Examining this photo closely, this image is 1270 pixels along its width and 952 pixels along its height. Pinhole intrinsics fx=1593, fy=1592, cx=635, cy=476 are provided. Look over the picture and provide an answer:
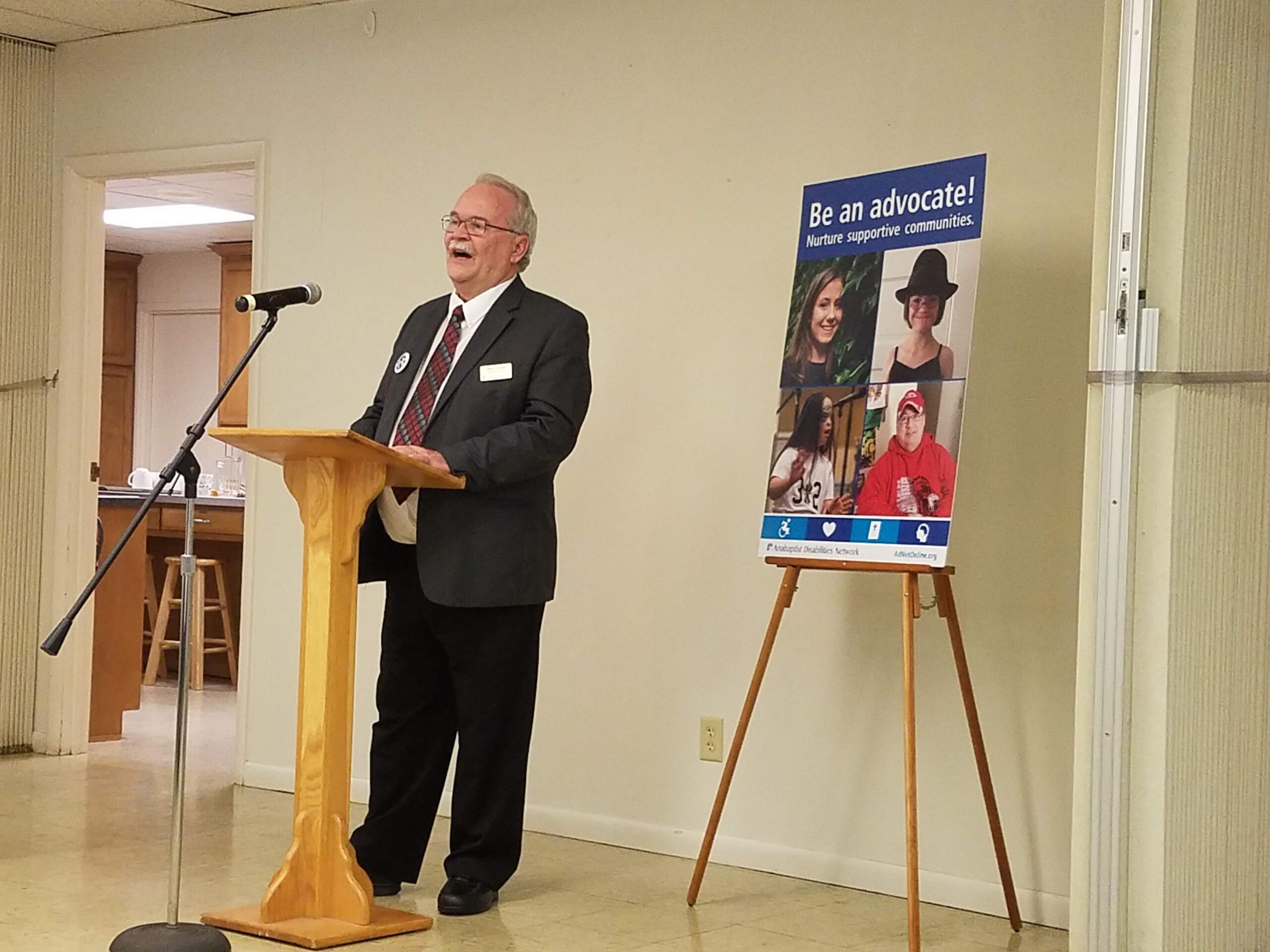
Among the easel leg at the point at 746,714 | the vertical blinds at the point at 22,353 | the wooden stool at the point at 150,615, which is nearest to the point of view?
the easel leg at the point at 746,714

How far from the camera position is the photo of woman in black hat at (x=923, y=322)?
348 centimetres

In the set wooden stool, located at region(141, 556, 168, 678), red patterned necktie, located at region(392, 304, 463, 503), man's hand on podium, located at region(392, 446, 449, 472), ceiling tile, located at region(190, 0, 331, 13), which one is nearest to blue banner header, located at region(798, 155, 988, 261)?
red patterned necktie, located at region(392, 304, 463, 503)

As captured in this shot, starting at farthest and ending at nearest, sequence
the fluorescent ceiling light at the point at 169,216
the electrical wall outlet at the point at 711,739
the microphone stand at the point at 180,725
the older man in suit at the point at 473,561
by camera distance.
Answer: the fluorescent ceiling light at the point at 169,216, the electrical wall outlet at the point at 711,739, the older man in suit at the point at 473,561, the microphone stand at the point at 180,725

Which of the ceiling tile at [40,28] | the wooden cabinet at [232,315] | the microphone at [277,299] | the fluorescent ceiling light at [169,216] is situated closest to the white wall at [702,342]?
the ceiling tile at [40,28]

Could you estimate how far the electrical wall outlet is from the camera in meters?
4.33

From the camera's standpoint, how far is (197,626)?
26.2 ft

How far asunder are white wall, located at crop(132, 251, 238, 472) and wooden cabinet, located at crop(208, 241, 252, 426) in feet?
1.43

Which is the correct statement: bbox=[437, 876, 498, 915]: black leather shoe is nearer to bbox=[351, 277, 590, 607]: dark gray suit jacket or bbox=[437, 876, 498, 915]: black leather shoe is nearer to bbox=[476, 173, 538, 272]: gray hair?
bbox=[351, 277, 590, 607]: dark gray suit jacket

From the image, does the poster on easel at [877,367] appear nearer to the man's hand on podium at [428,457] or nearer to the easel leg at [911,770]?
the easel leg at [911,770]

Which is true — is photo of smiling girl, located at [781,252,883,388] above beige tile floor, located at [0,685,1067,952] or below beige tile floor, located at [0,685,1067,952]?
above

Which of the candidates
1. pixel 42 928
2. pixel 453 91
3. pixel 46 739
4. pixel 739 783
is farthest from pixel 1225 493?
pixel 46 739

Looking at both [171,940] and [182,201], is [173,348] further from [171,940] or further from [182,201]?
[171,940]

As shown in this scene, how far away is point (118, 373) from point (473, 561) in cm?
751

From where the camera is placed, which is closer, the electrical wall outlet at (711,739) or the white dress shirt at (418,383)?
the white dress shirt at (418,383)
